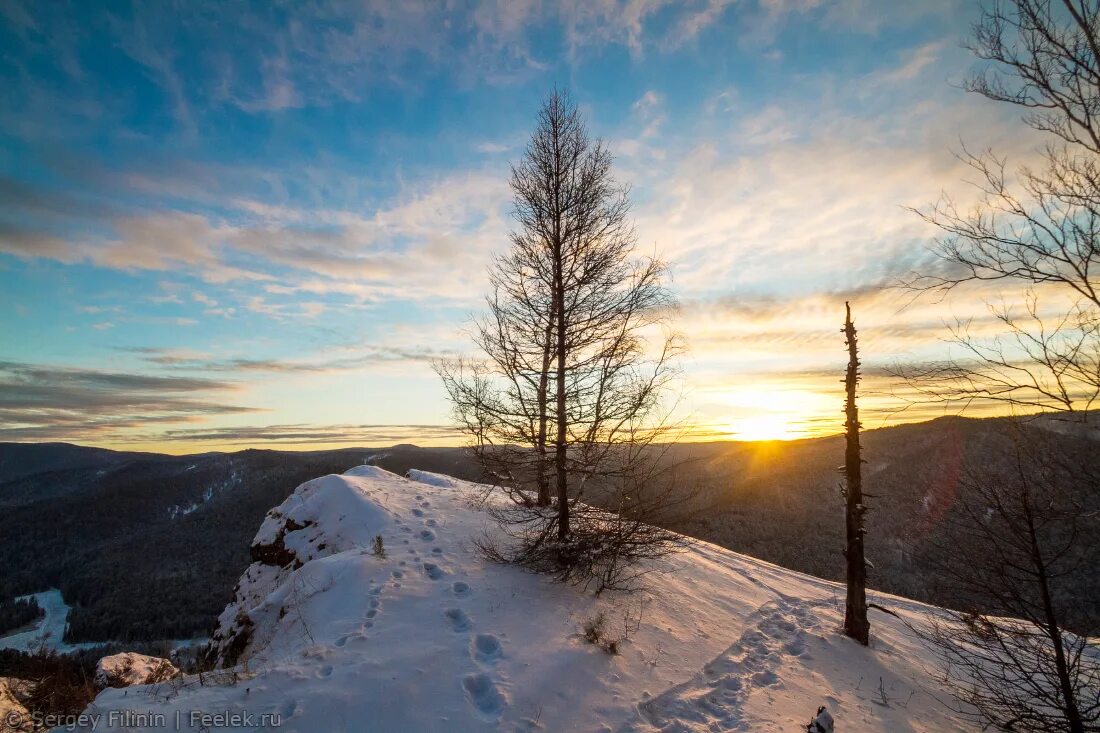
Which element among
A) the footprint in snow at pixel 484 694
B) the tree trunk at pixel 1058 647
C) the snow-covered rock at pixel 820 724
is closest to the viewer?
the footprint in snow at pixel 484 694

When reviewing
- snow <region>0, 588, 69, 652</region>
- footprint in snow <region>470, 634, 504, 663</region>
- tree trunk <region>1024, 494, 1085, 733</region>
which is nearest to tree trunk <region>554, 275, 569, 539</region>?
footprint in snow <region>470, 634, 504, 663</region>

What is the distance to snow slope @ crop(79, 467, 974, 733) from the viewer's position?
5.02 m

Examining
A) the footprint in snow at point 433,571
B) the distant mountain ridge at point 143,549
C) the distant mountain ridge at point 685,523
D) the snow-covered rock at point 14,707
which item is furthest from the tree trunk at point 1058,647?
the distant mountain ridge at point 143,549

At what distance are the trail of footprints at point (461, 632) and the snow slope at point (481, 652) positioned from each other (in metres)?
0.03

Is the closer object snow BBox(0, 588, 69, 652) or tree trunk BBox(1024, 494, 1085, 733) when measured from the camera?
tree trunk BBox(1024, 494, 1085, 733)

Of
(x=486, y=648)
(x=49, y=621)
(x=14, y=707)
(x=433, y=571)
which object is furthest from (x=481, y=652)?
(x=49, y=621)

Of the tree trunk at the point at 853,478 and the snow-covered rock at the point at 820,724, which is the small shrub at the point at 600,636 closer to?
the snow-covered rock at the point at 820,724

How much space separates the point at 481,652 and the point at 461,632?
0.50 meters

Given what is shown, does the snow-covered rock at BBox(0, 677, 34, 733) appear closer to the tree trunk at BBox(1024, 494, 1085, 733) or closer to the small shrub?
the small shrub

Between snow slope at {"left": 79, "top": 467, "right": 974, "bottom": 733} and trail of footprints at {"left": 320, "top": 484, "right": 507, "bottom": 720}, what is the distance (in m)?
0.03

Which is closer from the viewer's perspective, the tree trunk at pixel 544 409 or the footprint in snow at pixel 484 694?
the footprint in snow at pixel 484 694

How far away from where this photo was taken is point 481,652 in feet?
20.5

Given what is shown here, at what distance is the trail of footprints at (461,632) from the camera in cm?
537

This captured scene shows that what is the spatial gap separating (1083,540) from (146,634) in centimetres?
13919
